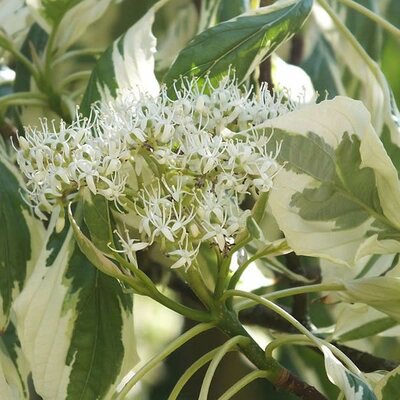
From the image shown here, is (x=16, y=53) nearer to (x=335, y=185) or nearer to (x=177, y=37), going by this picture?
(x=177, y=37)

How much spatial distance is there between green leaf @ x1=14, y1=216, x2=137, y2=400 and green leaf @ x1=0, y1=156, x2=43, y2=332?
0.14 ft

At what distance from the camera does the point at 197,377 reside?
1285 mm

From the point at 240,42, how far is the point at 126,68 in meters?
0.08

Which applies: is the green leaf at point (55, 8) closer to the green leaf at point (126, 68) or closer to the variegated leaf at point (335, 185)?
the green leaf at point (126, 68)

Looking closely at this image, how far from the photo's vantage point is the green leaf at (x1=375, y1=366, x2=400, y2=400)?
551 millimetres

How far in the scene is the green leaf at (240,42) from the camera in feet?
2.04

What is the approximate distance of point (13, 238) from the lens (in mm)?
697

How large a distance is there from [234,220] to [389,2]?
0.67 meters

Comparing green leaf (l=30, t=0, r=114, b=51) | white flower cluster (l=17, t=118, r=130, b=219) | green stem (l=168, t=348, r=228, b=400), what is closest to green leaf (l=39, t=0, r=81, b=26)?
green leaf (l=30, t=0, r=114, b=51)

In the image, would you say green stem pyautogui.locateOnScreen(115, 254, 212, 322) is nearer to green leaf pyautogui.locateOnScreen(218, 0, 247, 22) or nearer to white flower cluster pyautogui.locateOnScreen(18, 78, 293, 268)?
white flower cluster pyautogui.locateOnScreen(18, 78, 293, 268)

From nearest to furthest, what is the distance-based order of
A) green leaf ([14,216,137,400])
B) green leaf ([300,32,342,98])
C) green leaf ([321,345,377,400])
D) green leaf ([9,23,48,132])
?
green leaf ([321,345,377,400]) < green leaf ([14,216,137,400]) < green leaf ([9,23,48,132]) < green leaf ([300,32,342,98])

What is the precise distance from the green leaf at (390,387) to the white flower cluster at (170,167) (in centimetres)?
12

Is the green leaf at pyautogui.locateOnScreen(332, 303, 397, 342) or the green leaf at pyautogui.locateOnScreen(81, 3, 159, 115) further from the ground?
the green leaf at pyautogui.locateOnScreen(81, 3, 159, 115)

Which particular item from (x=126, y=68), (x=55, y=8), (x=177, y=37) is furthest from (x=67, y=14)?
(x=177, y=37)
